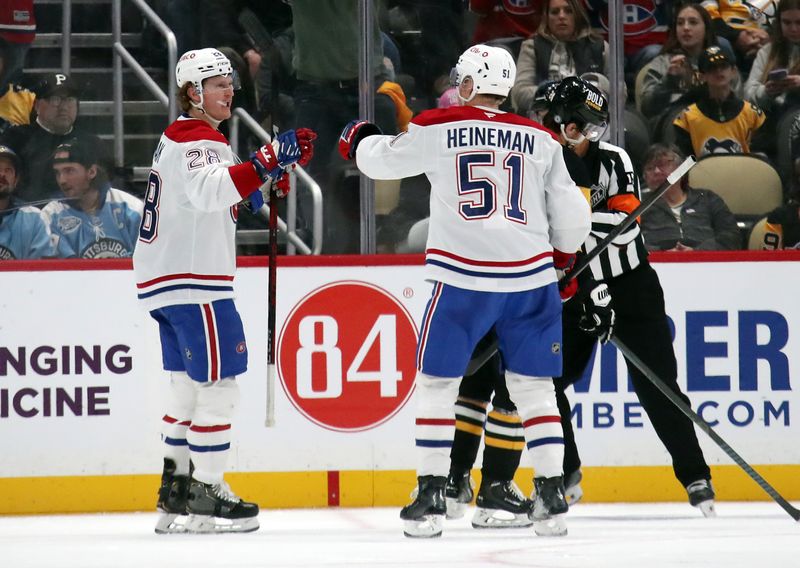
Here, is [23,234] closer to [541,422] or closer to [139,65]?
[139,65]

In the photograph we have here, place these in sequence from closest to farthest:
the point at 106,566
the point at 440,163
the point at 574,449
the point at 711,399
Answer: the point at 106,566 → the point at 440,163 → the point at 574,449 → the point at 711,399

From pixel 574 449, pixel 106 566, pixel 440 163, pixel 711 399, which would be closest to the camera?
pixel 106 566

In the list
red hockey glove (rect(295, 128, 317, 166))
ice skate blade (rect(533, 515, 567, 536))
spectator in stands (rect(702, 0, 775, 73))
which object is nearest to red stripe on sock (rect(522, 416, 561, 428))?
ice skate blade (rect(533, 515, 567, 536))

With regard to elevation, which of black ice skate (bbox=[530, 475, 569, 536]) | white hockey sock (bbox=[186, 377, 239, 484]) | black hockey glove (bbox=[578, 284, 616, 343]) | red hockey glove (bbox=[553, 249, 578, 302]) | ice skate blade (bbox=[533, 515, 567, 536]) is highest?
red hockey glove (bbox=[553, 249, 578, 302])

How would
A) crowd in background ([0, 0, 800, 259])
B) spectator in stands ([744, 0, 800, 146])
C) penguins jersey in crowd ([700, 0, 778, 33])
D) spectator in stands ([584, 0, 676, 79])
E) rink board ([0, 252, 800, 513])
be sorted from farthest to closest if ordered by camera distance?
1. penguins jersey in crowd ([700, 0, 778, 33])
2. spectator in stands ([744, 0, 800, 146])
3. spectator in stands ([584, 0, 676, 79])
4. crowd in background ([0, 0, 800, 259])
5. rink board ([0, 252, 800, 513])

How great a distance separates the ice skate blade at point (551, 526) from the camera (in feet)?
12.9

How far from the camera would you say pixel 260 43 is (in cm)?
519

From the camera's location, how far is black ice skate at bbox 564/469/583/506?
4.48 m

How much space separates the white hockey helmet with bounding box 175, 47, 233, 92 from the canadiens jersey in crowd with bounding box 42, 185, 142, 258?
100cm

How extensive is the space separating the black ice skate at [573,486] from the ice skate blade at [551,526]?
1.73 feet

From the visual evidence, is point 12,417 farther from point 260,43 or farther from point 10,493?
point 260,43

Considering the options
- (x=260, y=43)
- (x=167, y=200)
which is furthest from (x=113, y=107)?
(x=167, y=200)

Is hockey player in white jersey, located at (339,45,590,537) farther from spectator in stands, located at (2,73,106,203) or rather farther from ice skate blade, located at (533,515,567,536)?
spectator in stands, located at (2,73,106,203)

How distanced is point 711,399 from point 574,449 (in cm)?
72
